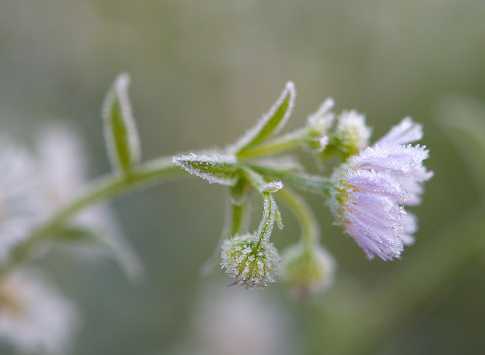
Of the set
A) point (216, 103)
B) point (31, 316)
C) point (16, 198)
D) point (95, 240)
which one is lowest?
point (95, 240)

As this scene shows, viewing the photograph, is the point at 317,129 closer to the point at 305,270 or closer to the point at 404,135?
the point at 404,135

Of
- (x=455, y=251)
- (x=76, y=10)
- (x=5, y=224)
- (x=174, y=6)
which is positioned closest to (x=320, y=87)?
(x=174, y=6)

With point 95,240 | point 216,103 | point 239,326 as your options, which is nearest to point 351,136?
point 95,240

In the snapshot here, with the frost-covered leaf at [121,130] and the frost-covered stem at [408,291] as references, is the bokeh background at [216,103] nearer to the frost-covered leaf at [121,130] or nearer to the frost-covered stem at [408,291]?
the frost-covered stem at [408,291]

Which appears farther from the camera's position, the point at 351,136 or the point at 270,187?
the point at 351,136

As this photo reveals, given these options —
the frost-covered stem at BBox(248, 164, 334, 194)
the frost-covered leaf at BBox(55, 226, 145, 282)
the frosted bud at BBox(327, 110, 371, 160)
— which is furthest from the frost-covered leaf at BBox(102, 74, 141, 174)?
the frosted bud at BBox(327, 110, 371, 160)

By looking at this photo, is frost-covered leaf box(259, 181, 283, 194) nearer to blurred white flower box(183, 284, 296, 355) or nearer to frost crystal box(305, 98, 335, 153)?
frost crystal box(305, 98, 335, 153)
